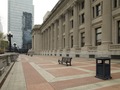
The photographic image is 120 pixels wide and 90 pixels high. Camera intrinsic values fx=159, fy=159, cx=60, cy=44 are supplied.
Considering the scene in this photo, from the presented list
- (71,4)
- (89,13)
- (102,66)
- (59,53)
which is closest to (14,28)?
(59,53)

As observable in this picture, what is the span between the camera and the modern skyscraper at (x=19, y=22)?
145000mm

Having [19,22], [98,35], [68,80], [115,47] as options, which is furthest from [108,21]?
[19,22]

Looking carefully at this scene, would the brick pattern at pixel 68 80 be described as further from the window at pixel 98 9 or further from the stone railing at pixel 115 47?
the window at pixel 98 9

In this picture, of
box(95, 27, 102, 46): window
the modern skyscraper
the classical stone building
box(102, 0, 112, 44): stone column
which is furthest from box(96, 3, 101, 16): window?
the modern skyscraper

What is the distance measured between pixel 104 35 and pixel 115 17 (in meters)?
3.29

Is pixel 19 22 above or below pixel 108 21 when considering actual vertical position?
above

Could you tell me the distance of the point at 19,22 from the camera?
509ft

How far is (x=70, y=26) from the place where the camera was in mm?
42562

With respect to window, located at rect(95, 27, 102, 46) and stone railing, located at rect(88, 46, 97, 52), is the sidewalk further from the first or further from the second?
window, located at rect(95, 27, 102, 46)

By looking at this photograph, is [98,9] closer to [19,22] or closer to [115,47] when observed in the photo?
A: [115,47]

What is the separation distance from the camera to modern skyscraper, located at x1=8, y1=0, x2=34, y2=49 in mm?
145000

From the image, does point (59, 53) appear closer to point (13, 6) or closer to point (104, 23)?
point (104, 23)

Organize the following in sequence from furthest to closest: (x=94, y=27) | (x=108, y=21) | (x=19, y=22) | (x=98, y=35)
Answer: (x=19, y=22), (x=94, y=27), (x=98, y=35), (x=108, y=21)

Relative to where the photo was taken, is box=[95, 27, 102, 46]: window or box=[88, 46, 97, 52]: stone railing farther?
box=[95, 27, 102, 46]: window
